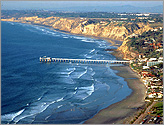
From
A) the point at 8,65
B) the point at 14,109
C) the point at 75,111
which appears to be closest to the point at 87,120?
the point at 75,111

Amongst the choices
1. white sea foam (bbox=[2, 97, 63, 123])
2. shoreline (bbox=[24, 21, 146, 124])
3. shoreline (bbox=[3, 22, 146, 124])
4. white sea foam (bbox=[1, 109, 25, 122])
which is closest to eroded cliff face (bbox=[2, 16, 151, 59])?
shoreline (bbox=[24, 21, 146, 124])

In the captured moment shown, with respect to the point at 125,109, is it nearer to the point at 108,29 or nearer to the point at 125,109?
the point at 125,109

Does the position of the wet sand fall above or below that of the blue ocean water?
below

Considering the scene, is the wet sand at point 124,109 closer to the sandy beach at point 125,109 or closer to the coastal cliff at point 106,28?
the sandy beach at point 125,109

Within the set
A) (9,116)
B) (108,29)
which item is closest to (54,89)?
(9,116)

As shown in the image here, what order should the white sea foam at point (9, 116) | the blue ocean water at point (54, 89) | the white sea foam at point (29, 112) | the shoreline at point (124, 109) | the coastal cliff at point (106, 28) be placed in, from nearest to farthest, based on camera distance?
the white sea foam at point (9, 116) < the white sea foam at point (29, 112) < the shoreline at point (124, 109) < the blue ocean water at point (54, 89) < the coastal cliff at point (106, 28)

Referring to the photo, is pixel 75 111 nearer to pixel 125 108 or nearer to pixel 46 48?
pixel 125 108

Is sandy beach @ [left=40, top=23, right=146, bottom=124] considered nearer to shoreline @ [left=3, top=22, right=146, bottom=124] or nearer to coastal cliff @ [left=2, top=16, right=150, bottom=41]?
shoreline @ [left=3, top=22, right=146, bottom=124]

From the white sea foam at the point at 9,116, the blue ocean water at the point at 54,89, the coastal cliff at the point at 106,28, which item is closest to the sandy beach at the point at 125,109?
the blue ocean water at the point at 54,89

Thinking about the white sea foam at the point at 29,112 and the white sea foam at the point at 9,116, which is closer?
the white sea foam at the point at 9,116
